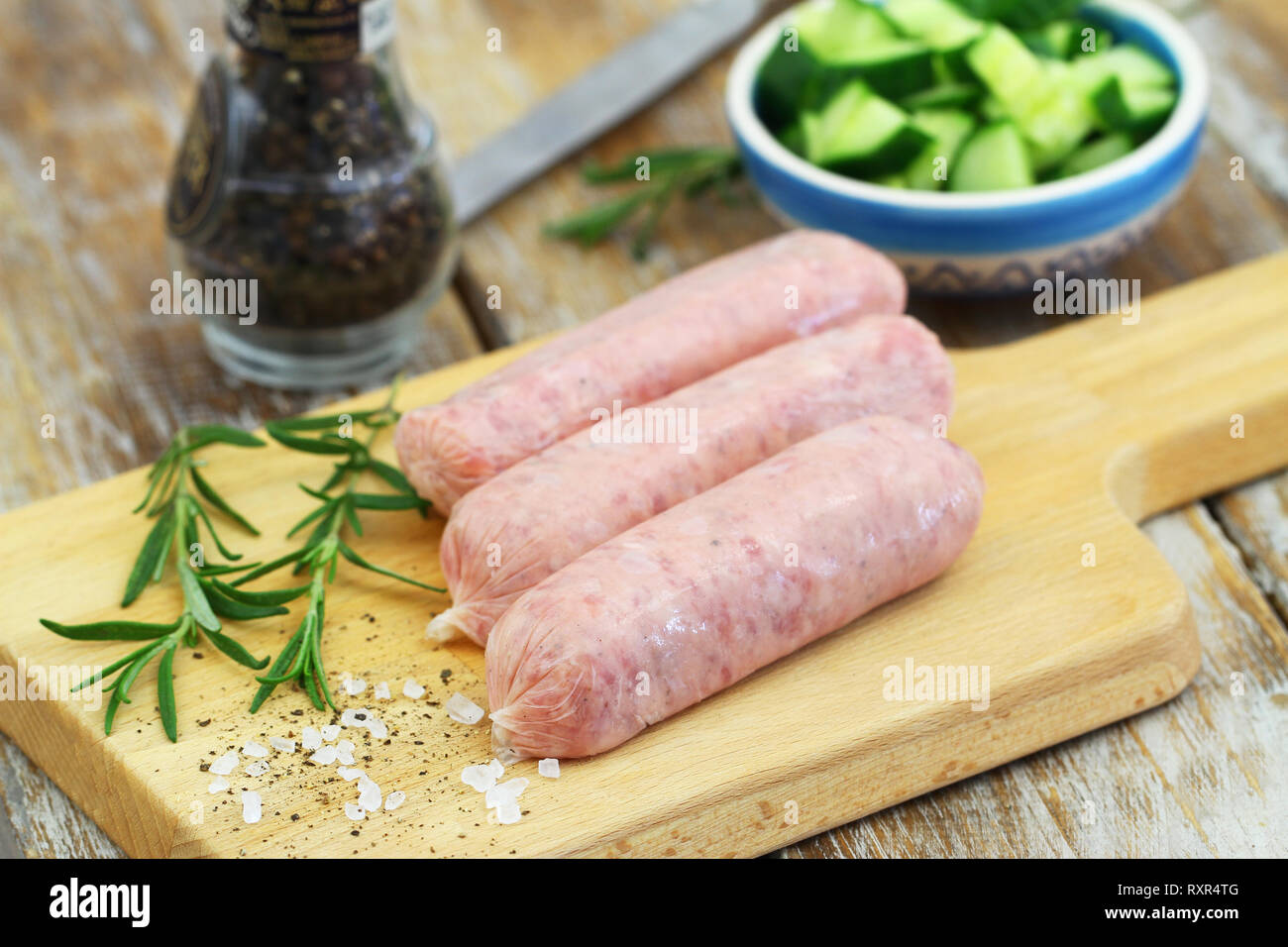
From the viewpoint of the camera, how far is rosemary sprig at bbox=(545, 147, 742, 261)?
134 inches

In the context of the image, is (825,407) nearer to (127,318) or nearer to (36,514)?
(36,514)

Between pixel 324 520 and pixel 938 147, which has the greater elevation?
pixel 938 147

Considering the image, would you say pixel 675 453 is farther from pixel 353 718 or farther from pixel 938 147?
pixel 938 147

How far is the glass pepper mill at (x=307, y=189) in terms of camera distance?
256 cm

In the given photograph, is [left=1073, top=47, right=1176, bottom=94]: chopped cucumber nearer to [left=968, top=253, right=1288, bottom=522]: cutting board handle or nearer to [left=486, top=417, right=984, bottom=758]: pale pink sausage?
[left=968, top=253, right=1288, bottom=522]: cutting board handle

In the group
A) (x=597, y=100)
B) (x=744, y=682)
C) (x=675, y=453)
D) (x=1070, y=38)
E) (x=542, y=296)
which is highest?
(x=1070, y=38)

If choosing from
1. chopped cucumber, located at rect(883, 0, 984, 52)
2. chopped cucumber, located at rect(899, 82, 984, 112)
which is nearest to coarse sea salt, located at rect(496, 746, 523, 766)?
chopped cucumber, located at rect(899, 82, 984, 112)

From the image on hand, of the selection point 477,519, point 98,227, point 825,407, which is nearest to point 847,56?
point 825,407

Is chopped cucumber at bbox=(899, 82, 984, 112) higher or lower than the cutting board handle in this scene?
higher

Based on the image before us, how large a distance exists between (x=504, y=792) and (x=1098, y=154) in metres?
1.94

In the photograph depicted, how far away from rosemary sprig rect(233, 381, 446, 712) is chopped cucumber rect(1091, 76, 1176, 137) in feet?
5.25

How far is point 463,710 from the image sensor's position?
210 centimetres

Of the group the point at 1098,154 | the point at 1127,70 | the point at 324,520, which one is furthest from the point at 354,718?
the point at 1127,70

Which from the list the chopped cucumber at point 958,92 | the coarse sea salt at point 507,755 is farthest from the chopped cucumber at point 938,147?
the coarse sea salt at point 507,755
